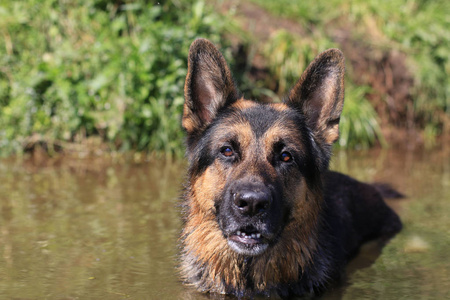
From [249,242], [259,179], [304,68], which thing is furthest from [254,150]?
[304,68]

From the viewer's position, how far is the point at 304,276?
15.4 feet

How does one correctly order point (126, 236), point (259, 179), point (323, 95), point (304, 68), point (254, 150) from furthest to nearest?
point (304, 68), point (126, 236), point (323, 95), point (254, 150), point (259, 179)

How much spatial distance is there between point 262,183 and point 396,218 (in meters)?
2.96

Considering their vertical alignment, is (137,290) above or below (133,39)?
below

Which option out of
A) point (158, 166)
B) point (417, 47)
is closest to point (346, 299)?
point (158, 166)

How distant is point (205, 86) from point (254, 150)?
817 millimetres

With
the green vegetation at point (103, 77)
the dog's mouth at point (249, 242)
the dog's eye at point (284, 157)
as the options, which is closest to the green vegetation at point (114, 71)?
the green vegetation at point (103, 77)

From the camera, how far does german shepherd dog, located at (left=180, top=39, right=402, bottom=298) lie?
14.3ft

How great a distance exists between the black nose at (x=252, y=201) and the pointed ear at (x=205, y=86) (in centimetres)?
109

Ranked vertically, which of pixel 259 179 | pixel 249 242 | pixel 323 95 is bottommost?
pixel 249 242

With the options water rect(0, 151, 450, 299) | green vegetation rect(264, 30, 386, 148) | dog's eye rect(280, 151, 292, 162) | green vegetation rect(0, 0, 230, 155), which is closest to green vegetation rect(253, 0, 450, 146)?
green vegetation rect(264, 30, 386, 148)

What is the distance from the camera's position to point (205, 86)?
16.5ft

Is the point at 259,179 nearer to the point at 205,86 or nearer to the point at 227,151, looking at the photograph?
the point at 227,151

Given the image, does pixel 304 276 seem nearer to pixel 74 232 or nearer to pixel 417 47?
pixel 74 232
